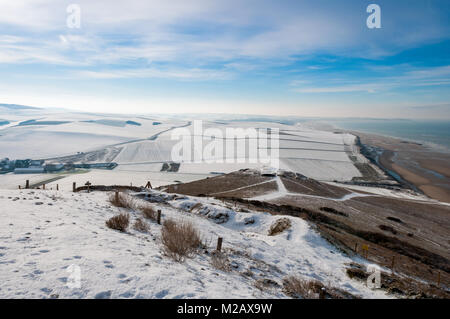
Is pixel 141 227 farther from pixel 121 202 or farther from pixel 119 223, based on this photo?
pixel 121 202

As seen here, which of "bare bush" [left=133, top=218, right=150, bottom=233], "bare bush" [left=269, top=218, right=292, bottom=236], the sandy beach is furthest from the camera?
the sandy beach

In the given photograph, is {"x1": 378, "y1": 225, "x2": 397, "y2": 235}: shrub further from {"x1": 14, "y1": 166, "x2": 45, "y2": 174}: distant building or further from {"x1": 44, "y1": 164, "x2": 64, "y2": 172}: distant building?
{"x1": 14, "y1": 166, "x2": 45, "y2": 174}: distant building

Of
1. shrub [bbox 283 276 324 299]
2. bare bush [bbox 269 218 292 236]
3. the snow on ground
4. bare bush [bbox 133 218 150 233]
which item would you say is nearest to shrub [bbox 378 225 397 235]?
bare bush [bbox 269 218 292 236]

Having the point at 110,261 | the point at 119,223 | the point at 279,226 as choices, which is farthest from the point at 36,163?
the point at 110,261

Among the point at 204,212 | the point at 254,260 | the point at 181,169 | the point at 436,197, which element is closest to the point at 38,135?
the point at 181,169

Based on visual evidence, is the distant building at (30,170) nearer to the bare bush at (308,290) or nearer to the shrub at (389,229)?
the bare bush at (308,290)

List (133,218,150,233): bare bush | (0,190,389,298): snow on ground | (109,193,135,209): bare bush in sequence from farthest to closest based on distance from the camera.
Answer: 1. (109,193,135,209): bare bush
2. (133,218,150,233): bare bush
3. (0,190,389,298): snow on ground

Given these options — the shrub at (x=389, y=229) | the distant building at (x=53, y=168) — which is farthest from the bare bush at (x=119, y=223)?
the distant building at (x=53, y=168)
